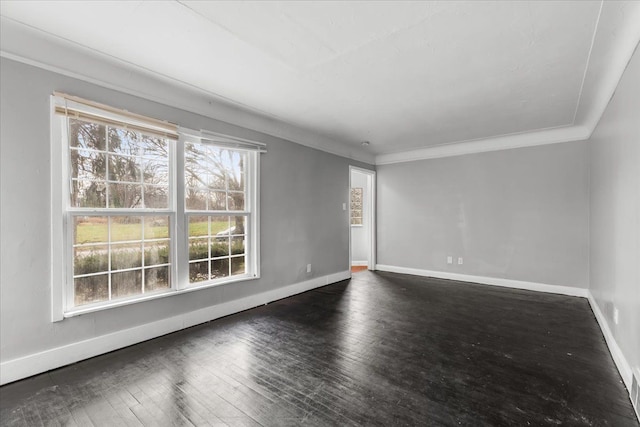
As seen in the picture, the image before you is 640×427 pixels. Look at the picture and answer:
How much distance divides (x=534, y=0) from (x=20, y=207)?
3772 millimetres

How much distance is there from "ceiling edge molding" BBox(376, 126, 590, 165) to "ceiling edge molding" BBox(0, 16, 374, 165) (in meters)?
2.99

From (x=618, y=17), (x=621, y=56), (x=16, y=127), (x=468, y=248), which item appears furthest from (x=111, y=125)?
(x=468, y=248)

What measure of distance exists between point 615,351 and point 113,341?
14.1ft

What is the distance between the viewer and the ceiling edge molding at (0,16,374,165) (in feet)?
6.95

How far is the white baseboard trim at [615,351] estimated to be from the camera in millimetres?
2064

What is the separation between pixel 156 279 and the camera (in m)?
2.97

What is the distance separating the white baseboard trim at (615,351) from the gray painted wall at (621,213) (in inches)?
2.5

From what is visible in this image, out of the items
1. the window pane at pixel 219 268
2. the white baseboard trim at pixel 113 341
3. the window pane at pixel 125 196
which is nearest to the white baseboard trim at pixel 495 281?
the white baseboard trim at pixel 113 341

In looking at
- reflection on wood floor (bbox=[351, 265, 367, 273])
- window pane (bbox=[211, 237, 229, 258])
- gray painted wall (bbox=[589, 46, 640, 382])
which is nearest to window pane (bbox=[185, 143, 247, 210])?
window pane (bbox=[211, 237, 229, 258])

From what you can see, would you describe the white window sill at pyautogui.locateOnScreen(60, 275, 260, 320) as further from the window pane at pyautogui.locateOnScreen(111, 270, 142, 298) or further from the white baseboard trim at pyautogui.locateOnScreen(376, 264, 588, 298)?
the white baseboard trim at pyautogui.locateOnScreen(376, 264, 588, 298)

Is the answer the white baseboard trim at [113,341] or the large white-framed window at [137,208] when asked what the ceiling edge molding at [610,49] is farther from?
the white baseboard trim at [113,341]

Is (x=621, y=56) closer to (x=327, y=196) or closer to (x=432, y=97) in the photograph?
(x=432, y=97)

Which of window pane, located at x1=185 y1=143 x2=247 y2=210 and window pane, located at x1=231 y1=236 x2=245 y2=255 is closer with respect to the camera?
window pane, located at x1=185 y1=143 x2=247 y2=210

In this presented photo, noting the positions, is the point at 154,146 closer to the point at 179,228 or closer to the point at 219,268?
the point at 179,228
